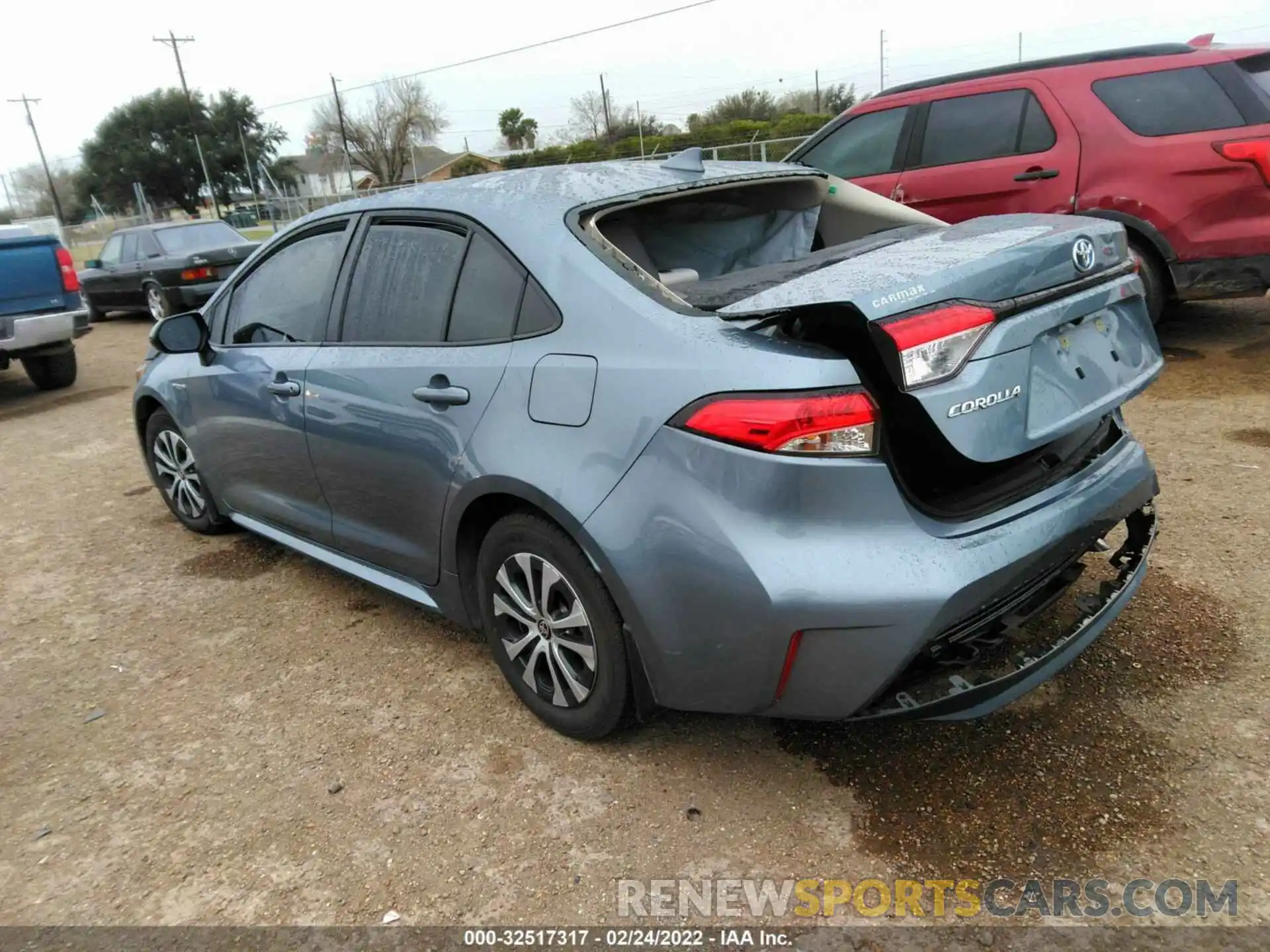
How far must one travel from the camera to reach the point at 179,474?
183 inches

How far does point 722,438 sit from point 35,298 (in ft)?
27.9

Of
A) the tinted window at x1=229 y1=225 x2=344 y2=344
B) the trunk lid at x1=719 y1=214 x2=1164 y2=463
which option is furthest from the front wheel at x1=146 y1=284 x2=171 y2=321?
the trunk lid at x1=719 y1=214 x2=1164 y2=463

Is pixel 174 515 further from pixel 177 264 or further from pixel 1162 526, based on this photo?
pixel 177 264

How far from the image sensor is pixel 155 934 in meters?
2.19

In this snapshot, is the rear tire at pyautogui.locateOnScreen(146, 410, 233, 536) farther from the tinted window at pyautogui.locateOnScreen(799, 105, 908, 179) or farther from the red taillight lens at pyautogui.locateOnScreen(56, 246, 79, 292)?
the red taillight lens at pyautogui.locateOnScreen(56, 246, 79, 292)

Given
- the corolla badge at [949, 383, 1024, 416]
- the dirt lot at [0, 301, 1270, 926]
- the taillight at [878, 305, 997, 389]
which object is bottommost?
the dirt lot at [0, 301, 1270, 926]

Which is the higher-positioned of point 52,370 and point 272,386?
point 272,386

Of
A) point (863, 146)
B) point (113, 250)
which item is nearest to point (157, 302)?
point (113, 250)

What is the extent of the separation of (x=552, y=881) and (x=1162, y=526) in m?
2.86

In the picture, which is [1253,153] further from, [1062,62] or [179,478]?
[179,478]

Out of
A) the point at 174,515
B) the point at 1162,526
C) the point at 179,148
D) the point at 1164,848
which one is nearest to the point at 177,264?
the point at 174,515

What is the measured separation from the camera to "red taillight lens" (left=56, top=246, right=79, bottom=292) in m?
8.47

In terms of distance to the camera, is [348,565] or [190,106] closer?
[348,565]

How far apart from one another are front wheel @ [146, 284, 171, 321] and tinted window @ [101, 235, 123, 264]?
1169 mm
